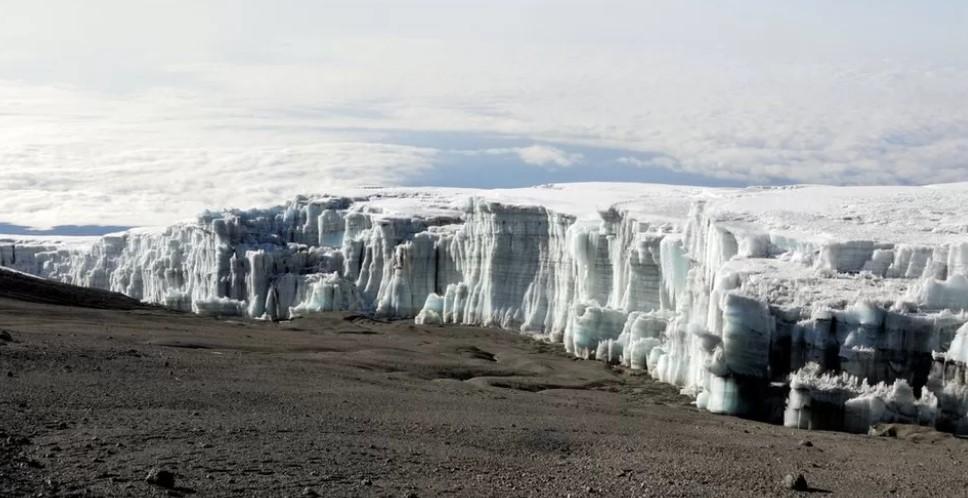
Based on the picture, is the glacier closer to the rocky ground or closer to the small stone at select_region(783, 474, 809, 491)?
the rocky ground

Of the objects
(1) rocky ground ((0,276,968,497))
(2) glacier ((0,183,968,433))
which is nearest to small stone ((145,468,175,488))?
(1) rocky ground ((0,276,968,497))

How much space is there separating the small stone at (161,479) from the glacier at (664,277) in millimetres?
13946

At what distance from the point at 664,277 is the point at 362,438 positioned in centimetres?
1820

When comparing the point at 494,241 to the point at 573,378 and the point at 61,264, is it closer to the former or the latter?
the point at 573,378

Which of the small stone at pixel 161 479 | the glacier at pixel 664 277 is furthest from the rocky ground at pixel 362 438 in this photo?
the glacier at pixel 664 277

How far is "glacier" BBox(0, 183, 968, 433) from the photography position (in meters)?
22.8

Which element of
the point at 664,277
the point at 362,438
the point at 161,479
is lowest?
the point at 362,438

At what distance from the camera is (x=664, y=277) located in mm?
33562

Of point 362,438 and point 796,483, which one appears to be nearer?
point 796,483

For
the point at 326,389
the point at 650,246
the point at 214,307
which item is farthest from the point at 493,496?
the point at 214,307

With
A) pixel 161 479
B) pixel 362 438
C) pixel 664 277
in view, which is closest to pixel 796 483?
pixel 362 438

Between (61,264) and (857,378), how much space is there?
59.1m

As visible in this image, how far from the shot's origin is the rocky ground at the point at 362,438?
14195 mm

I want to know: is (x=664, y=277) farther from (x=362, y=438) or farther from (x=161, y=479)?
(x=161, y=479)
